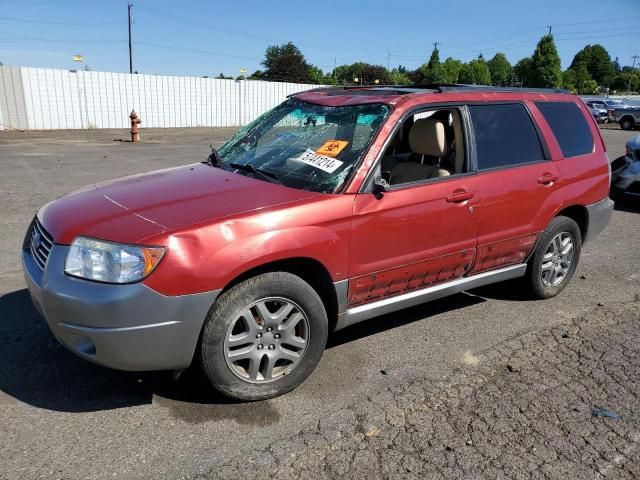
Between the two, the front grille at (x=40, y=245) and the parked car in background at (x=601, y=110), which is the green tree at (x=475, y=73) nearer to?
the parked car in background at (x=601, y=110)

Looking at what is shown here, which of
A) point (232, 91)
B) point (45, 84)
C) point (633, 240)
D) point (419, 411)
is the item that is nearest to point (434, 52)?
point (232, 91)

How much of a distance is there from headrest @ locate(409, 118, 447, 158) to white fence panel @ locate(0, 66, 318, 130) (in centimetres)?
2192

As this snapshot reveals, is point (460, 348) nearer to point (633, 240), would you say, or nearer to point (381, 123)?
point (381, 123)

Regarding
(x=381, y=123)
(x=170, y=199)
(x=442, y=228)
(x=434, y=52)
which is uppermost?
(x=434, y=52)

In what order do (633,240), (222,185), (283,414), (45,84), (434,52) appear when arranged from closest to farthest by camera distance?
(283,414) < (222,185) < (633,240) < (45,84) < (434,52)

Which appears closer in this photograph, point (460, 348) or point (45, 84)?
point (460, 348)

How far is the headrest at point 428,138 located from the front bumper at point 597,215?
1.78 metres

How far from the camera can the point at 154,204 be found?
3.12 metres

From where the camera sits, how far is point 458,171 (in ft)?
13.0

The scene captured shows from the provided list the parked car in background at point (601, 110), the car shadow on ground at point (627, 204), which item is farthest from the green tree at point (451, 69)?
the car shadow on ground at point (627, 204)

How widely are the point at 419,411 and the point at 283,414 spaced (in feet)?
2.56

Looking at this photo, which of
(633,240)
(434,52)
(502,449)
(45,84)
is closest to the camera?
(502,449)

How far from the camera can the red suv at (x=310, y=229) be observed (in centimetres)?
273

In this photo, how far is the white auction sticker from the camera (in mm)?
3459
